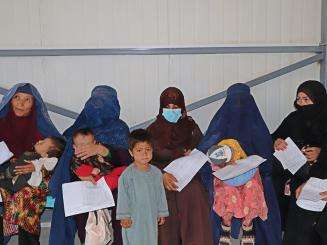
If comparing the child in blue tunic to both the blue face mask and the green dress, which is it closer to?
the green dress

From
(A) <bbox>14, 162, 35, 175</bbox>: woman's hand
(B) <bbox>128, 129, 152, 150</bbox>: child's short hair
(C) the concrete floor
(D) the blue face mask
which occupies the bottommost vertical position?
(C) the concrete floor

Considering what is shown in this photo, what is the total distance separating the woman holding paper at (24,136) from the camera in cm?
324

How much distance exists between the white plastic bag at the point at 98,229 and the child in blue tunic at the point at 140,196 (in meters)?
0.17

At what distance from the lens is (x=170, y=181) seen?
10.3 feet

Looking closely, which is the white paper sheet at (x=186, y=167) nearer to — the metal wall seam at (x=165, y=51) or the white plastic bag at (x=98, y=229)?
the white plastic bag at (x=98, y=229)

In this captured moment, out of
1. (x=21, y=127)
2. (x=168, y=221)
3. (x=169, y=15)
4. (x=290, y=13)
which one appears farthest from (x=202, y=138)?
(x=290, y=13)

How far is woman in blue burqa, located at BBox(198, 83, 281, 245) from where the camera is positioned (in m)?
3.26

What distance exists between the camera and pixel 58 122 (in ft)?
15.4

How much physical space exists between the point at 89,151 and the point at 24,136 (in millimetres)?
571

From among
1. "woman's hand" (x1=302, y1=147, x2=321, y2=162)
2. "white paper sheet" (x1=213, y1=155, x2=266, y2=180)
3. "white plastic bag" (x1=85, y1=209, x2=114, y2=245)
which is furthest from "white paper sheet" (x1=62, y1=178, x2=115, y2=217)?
"woman's hand" (x1=302, y1=147, x2=321, y2=162)

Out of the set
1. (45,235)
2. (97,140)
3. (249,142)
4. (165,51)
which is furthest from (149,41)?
(45,235)

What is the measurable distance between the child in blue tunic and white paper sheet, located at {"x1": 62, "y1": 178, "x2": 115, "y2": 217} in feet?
0.52

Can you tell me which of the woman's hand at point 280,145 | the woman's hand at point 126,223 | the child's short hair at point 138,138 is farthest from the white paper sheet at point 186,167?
the woman's hand at point 280,145

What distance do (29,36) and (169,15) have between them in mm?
1376
